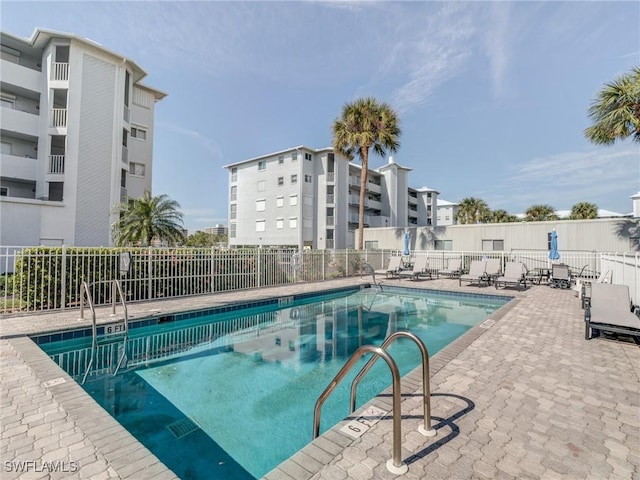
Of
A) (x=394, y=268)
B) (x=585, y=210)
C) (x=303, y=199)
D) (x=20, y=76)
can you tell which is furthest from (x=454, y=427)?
(x=585, y=210)

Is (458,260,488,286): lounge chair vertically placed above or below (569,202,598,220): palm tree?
below

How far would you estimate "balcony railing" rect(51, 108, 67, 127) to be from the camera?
1864 cm

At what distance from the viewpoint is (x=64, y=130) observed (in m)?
18.6

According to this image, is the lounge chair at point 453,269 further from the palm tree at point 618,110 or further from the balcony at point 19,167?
the balcony at point 19,167

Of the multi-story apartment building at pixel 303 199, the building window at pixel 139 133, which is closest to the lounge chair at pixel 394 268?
the multi-story apartment building at pixel 303 199

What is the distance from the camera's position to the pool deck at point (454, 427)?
2.33m

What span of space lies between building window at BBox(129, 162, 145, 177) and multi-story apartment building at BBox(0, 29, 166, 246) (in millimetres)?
2572

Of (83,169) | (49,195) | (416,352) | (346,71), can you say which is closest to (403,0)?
(346,71)

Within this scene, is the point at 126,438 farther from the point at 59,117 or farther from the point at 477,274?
Result: the point at 59,117

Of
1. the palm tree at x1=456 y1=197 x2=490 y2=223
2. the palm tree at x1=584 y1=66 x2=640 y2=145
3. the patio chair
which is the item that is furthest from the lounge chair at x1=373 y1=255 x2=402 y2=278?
the palm tree at x1=456 y1=197 x2=490 y2=223

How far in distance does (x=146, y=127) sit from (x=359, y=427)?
91.3ft

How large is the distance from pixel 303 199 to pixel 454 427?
31587 mm

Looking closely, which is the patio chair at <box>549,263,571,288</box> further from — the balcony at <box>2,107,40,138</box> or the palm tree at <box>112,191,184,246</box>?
the balcony at <box>2,107,40,138</box>

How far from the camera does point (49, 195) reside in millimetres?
18656
